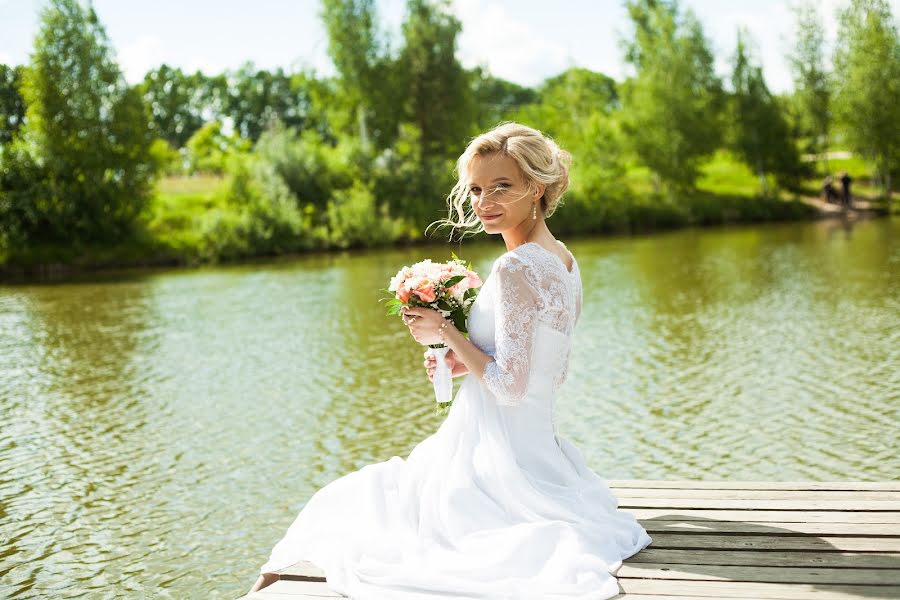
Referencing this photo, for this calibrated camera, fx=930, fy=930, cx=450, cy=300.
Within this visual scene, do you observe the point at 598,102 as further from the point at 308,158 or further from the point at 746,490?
the point at 746,490

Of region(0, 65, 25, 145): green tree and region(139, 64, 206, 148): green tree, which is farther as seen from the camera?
region(139, 64, 206, 148): green tree

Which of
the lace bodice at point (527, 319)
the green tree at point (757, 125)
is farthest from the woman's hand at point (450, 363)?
the green tree at point (757, 125)

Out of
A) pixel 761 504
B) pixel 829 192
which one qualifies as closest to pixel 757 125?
pixel 829 192

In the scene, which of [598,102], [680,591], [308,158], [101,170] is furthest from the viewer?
[598,102]

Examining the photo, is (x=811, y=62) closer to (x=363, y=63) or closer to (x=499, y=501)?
(x=363, y=63)

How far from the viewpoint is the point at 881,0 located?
55.4m

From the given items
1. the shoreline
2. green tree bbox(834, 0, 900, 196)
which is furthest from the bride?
green tree bbox(834, 0, 900, 196)

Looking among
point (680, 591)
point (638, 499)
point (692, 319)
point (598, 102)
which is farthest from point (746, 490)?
point (598, 102)

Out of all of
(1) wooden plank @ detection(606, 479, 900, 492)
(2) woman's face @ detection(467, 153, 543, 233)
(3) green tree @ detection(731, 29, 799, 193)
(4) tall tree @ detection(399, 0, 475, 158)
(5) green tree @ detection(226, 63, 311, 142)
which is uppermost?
(5) green tree @ detection(226, 63, 311, 142)

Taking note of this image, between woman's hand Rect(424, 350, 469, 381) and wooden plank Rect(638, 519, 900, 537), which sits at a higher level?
woman's hand Rect(424, 350, 469, 381)

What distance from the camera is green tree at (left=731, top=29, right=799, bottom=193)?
56.9 meters

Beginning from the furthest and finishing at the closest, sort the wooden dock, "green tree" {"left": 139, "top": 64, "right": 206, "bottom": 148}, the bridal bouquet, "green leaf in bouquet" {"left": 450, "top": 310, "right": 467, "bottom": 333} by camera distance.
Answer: "green tree" {"left": 139, "top": 64, "right": 206, "bottom": 148}, "green leaf in bouquet" {"left": 450, "top": 310, "right": 467, "bottom": 333}, the bridal bouquet, the wooden dock

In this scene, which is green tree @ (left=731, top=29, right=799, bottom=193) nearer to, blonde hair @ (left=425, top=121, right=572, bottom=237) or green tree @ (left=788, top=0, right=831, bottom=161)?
green tree @ (left=788, top=0, right=831, bottom=161)

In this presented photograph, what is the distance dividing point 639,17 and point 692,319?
44.5 meters
